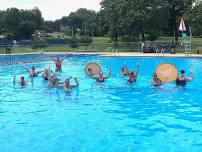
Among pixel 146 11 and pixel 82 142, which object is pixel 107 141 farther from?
pixel 146 11

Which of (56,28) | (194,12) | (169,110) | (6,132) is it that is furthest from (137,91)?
(56,28)

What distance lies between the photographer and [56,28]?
137m

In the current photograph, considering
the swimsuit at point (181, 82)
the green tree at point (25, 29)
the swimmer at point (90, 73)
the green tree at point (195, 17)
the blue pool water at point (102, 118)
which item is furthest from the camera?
the green tree at point (25, 29)

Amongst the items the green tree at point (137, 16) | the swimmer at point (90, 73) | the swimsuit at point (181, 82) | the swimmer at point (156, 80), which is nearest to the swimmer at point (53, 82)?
the swimmer at point (90, 73)

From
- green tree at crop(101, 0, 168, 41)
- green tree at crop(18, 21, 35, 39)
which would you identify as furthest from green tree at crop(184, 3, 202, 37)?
green tree at crop(18, 21, 35, 39)

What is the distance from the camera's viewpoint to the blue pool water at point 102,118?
9.95 meters

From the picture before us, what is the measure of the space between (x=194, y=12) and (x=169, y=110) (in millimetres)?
34684

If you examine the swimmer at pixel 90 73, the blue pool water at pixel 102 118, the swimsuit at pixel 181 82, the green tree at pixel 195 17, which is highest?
the green tree at pixel 195 17

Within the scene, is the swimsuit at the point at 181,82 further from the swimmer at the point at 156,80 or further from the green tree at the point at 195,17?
the green tree at the point at 195,17

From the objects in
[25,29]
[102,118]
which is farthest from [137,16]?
[25,29]

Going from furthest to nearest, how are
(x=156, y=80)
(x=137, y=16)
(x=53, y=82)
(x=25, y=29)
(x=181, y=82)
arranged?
(x=25, y=29) → (x=137, y=16) → (x=53, y=82) → (x=156, y=80) → (x=181, y=82)

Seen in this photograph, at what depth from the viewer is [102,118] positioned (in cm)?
1280

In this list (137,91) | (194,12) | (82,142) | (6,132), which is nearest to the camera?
(82,142)

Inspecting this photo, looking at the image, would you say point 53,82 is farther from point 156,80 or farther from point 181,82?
point 181,82
